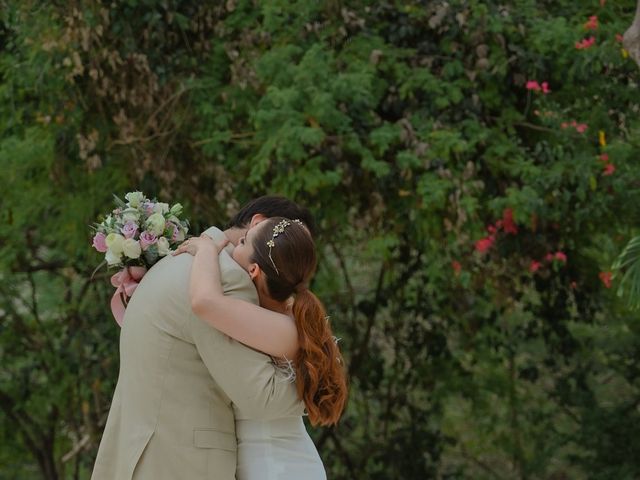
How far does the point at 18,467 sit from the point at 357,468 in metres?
2.47

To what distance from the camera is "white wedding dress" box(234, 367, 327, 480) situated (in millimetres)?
3072

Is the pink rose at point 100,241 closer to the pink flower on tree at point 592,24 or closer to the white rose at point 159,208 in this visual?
the white rose at point 159,208

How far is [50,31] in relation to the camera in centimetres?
580

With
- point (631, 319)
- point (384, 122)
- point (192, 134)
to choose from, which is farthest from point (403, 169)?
point (631, 319)

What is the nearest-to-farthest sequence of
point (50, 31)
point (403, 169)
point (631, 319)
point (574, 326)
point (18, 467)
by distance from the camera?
point (403, 169) < point (50, 31) < point (631, 319) < point (574, 326) < point (18, 467)

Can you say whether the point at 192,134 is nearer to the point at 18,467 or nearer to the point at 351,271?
the point at 351,271

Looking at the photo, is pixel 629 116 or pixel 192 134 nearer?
pixel 629 116

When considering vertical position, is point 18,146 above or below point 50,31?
below

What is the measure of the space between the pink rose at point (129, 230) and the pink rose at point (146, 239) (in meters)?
0.02

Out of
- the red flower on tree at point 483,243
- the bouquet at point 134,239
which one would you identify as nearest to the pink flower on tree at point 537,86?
the red flower on tree at point 483,243

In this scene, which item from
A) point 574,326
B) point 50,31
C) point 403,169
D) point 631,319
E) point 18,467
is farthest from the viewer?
point 18,467

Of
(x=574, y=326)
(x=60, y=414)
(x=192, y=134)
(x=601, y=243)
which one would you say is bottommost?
(x=60, y=414)

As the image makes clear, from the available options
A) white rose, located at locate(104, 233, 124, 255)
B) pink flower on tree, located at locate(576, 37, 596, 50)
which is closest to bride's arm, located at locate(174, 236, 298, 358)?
white rose, located at locate(104, 233, 124, 255)

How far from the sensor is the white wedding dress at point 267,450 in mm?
3072
